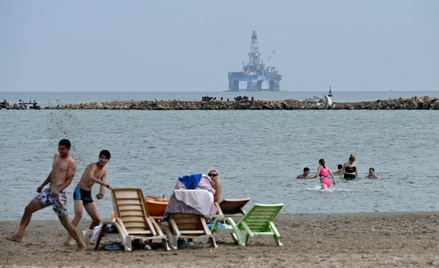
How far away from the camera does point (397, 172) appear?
2284 cm

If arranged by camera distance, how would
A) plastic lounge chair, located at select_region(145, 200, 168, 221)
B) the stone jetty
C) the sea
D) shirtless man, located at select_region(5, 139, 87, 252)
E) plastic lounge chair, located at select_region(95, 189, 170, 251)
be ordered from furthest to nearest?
the stone jetty, the sea, plastic lounge chair, located at select_region(145, 200, 168, 221), plastic lounge chair, located at select_region(95, 189, 170, 251), shirtless man, located at select_region(5, 139, 87, 252)

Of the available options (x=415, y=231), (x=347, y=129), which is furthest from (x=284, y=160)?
(x=347, y=129)

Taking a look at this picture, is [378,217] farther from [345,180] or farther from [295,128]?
[295,128]

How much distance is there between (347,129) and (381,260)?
4543 centimetres

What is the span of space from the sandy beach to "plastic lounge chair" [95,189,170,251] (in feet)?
0.75

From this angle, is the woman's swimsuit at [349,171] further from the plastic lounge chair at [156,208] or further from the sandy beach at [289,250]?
the plastic lounge chair at [156,208]

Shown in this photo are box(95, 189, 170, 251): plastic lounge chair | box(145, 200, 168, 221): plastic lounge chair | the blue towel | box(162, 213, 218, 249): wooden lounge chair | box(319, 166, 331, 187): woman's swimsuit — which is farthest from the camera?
box(319, 166, 331, 187): woman's swimsuit

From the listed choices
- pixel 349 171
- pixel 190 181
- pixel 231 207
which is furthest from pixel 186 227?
pixel 349 171

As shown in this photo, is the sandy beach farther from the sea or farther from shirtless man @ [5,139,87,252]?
the sea

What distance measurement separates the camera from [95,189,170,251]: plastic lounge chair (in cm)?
772

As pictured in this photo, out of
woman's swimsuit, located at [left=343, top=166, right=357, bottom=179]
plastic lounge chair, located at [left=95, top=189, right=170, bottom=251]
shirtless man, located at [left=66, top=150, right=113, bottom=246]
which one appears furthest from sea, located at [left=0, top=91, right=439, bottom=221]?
plastic lounge chair, located at [left=95, top=189, right=170, bottom=251]

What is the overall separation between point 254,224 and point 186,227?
1.05 m

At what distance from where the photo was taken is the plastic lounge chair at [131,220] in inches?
304

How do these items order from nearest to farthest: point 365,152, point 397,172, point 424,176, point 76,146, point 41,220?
point 41,220
point 424,176
point 397,172
point 365,152
point 76,146
